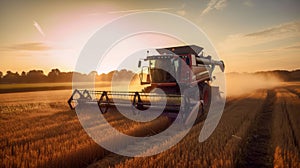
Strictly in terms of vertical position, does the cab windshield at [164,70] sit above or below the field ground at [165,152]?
above

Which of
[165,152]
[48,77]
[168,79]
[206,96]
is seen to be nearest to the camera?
[165,152]

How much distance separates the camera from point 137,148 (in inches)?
226

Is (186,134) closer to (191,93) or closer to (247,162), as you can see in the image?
(247,162)

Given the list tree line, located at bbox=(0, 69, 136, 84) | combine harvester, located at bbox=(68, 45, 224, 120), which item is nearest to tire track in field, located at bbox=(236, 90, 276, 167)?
combine harvester, located at bbox=(68, 45, 224, 120)

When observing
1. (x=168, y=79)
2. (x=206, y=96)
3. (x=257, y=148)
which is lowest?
(x=257, y=148)

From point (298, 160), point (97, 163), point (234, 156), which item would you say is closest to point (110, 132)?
point (97, 163)

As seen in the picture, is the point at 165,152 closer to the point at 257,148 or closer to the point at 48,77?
the point at 257,148

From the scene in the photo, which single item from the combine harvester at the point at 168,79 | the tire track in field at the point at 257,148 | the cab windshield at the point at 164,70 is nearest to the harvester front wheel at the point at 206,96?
the combine harvester at the point at 168,79

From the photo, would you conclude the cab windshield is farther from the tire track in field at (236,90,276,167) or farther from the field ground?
the tire track in field at (236,90,276,167)

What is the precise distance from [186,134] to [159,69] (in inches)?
197

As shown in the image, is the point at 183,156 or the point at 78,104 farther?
the point at 78,104

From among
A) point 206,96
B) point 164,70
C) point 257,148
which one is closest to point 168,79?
point 164,70

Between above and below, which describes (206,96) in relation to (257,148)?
above

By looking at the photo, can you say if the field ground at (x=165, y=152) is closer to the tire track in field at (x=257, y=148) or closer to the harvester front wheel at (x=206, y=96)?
the tire track in field at (x=257, y=148)
